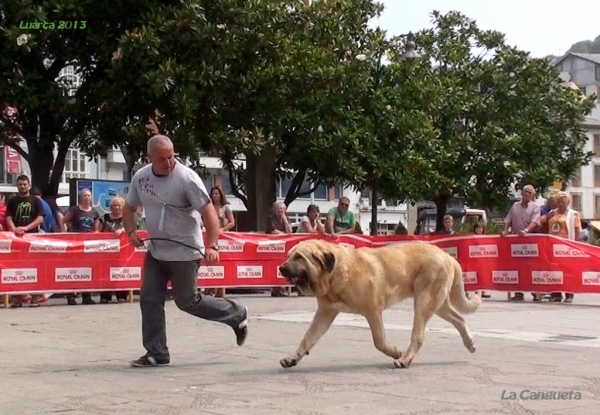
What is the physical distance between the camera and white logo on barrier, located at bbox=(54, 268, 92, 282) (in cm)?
1708

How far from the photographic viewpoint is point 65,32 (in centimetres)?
2345

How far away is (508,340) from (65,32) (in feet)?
51.2

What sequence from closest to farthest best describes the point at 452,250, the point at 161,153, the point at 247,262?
the point at 161,153 → the point at 247,262 → the point at 452,250

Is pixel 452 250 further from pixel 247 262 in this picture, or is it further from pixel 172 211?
pixel 172 211

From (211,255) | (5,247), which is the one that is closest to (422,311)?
(211,255)

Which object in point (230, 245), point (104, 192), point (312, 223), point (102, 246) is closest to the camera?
point (102, 246)

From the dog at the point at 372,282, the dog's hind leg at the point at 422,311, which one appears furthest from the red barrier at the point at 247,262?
the dog's hind leg at the point at 422,311

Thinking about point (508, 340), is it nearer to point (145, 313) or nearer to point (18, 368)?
point (145, 313)

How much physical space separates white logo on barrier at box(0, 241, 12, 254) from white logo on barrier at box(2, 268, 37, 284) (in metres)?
0.28

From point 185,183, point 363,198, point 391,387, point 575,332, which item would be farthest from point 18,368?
point 363,198

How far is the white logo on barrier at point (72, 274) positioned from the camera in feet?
56.0

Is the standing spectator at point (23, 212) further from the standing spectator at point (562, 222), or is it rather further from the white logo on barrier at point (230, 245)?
the standing spectator at point (562, 222)

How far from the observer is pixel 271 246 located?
63.7ft

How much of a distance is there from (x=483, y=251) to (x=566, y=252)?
1843mm
